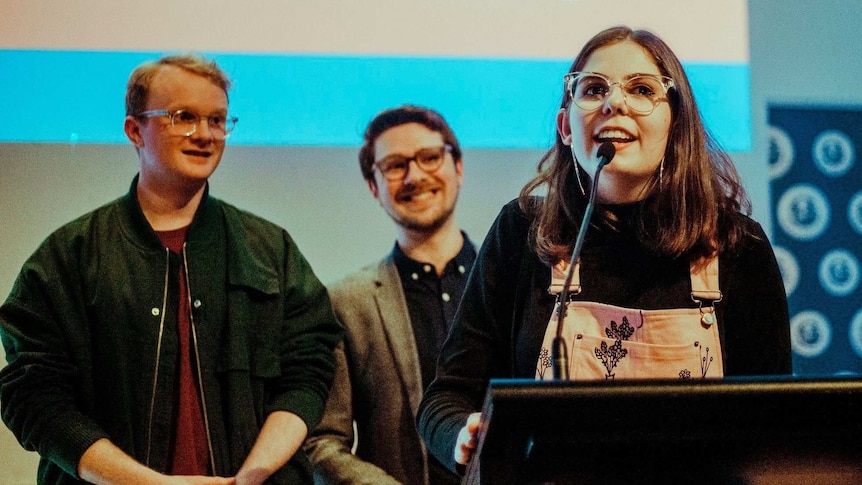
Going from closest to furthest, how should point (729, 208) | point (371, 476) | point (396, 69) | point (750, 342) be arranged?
1. point (750, 342)
2. point (729, 208)
3. point (371, 476)
4. point (396, 69)

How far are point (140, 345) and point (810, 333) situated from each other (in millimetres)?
2536

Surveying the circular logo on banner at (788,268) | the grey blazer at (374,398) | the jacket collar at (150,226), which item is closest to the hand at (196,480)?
the grey blazer at (374,398)

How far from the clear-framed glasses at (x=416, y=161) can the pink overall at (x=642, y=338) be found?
3.48 ft

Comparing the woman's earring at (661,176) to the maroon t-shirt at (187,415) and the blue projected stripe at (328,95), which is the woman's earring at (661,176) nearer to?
the blue projected stripe at (328,95)

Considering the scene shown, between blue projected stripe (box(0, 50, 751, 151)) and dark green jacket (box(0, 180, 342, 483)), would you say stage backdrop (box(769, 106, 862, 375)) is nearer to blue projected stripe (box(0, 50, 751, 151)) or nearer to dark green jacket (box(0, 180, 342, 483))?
blue projected stripe (box(0, 50, 751, 151))

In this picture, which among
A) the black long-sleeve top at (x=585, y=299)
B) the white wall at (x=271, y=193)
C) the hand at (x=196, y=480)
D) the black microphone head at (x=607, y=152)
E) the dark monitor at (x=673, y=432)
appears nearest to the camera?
the dark monitor at (x=673, y=432)

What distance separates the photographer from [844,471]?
115cm

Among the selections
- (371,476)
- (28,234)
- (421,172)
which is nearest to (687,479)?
(371,476)

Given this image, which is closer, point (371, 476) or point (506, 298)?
point (506, 298)

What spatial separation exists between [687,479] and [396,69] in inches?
74.8

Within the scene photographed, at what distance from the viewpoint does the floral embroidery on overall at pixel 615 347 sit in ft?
5.49

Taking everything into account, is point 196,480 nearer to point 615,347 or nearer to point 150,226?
point 150,226

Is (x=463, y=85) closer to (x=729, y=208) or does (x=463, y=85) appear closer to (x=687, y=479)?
(x=729, y=208)

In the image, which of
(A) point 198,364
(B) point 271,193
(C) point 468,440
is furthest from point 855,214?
(C) point 468,440
